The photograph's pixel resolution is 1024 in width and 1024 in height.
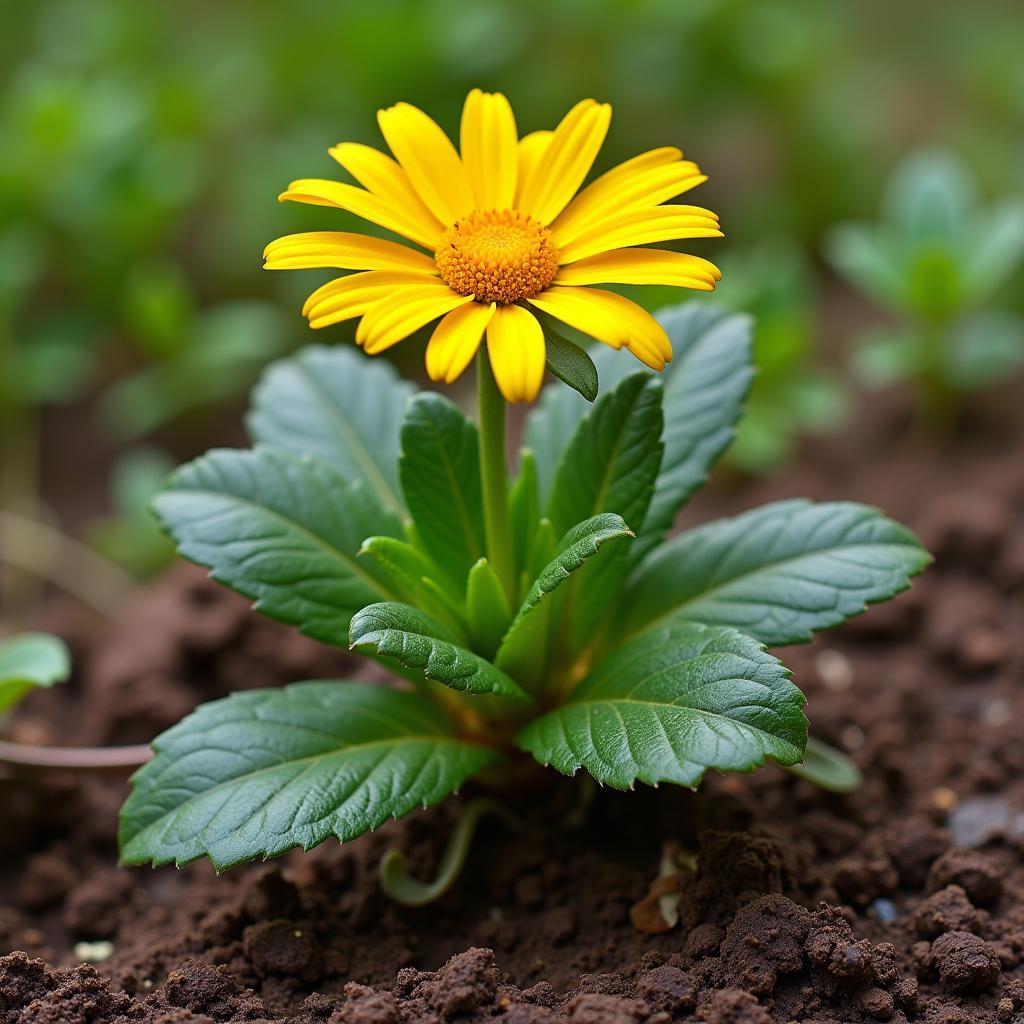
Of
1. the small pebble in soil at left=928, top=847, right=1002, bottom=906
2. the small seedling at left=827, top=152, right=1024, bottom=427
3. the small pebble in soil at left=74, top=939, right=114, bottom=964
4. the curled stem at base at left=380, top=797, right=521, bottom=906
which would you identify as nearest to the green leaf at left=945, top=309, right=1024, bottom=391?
the small seedling at left=827, top=152, right=1024, bottom=427

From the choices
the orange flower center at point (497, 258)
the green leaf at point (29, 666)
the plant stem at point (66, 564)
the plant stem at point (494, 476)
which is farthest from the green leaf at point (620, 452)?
the plant stem at point (66, 564)

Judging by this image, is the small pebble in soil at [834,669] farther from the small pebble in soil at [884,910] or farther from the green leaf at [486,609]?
the green leaf at [486,609]

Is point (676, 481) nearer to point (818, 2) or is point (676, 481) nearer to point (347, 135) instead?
point (347, 135)

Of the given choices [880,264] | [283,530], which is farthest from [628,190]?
[880,264]

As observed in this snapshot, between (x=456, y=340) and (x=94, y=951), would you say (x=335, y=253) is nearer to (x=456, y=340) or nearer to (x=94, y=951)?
(x=456, y=340)

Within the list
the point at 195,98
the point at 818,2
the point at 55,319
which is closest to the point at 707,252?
the point at 818,2

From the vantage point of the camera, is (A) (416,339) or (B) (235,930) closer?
(B) (235,930)
